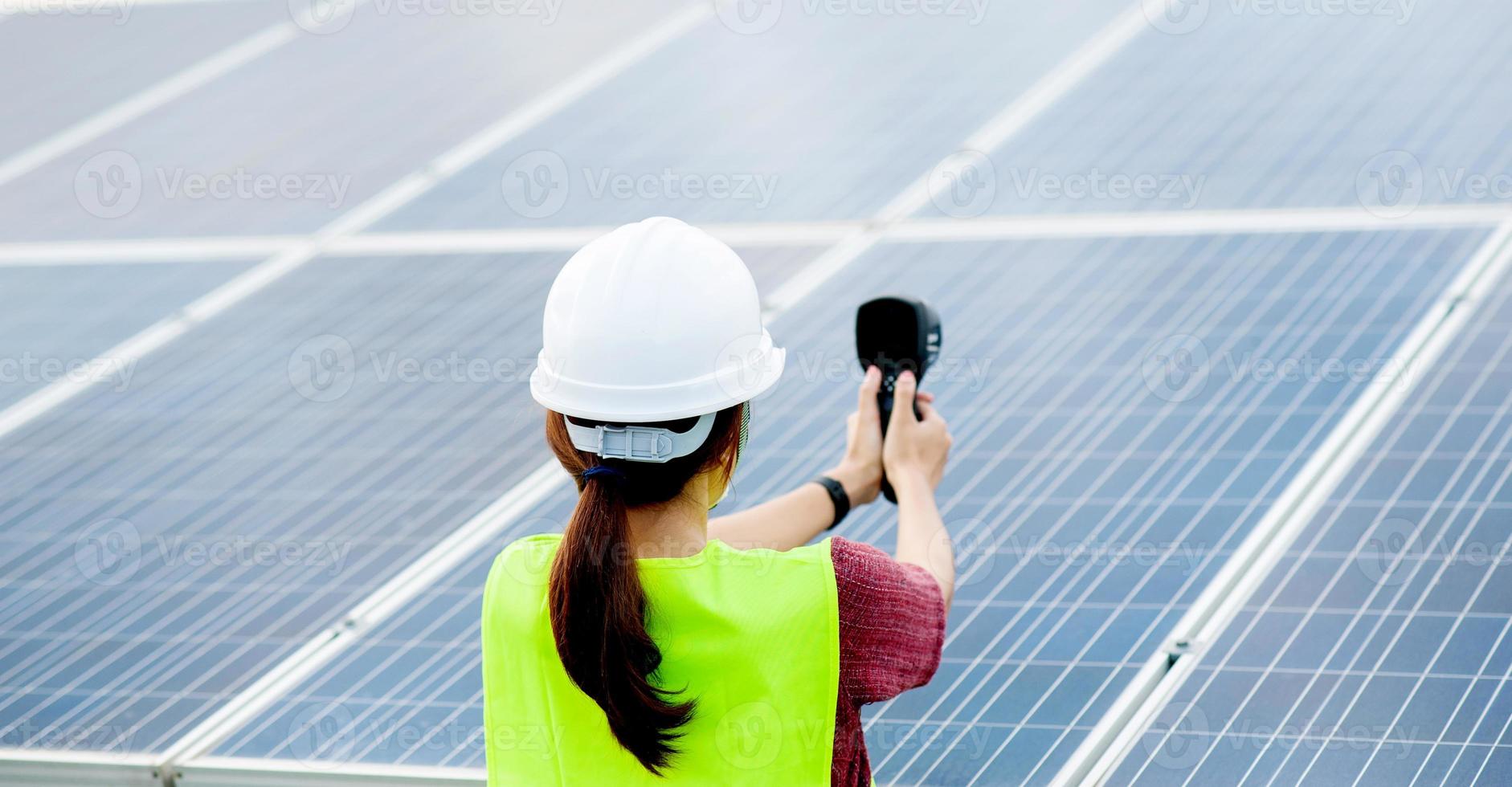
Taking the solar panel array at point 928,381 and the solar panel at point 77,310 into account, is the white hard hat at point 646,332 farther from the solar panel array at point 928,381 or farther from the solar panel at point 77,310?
the solar panel at point 77,310

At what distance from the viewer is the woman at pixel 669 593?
1.84 meters

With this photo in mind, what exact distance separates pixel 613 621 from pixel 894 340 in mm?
984

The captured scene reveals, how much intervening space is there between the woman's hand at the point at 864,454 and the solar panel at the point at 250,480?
1.22 metres

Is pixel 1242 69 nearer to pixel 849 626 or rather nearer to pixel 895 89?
pixel 895 89

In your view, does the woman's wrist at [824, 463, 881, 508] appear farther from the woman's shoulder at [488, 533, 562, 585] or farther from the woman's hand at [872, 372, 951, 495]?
the woman's shoulder at [488, 533, 562, 585]

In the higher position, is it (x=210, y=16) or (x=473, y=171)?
(x=210, y=16)

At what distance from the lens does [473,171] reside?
215 inches

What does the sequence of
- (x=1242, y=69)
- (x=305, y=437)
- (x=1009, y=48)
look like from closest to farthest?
(x=305, y=437)
(x=1242, y=69)
(x=1009, y=48)

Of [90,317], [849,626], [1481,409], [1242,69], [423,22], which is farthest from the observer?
[423,22]

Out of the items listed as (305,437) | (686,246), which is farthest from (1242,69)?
(686,246)

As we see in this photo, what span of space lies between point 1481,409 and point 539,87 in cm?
395

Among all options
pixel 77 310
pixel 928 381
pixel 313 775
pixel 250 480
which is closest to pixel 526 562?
pixel 313 775

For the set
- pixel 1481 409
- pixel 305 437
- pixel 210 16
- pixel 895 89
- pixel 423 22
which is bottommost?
pixel 1481 409

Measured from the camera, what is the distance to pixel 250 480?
3854mm
